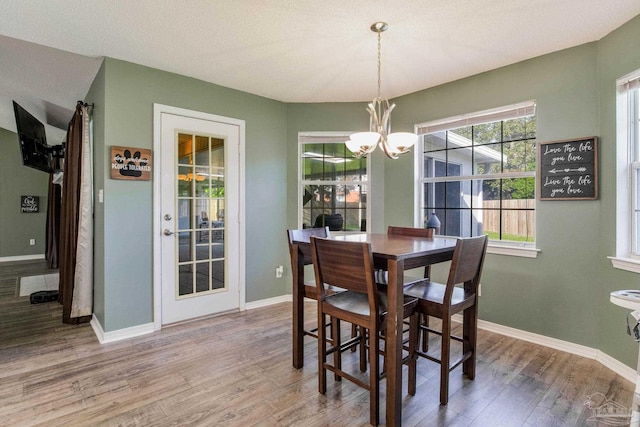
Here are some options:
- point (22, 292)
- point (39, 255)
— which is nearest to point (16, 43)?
point (22, 292)

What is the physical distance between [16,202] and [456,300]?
28.6 ft

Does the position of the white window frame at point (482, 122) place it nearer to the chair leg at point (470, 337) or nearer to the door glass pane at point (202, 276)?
the chair leg at point (470, 337)

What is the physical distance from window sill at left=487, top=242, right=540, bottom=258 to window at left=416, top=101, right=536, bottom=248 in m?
0.09

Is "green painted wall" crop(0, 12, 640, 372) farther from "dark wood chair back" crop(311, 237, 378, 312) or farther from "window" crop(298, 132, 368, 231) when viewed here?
"dark wood chair back" crop(311, 237, 378, 312)

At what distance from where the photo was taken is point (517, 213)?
3.04 meters

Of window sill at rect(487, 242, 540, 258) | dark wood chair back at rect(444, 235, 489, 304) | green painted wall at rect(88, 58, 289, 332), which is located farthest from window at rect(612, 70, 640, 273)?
green painted wall at rect(88, 58, 289, 332)

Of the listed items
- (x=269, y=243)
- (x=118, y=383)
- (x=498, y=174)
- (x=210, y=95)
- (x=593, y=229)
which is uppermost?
(x=210, y=95)

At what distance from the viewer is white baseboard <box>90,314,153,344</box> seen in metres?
2.81

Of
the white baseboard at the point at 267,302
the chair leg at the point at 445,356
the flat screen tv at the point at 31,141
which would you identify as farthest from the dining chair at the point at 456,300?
the flat screen tv at the point at 31,141

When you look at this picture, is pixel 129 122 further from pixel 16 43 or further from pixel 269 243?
pixel 269 243

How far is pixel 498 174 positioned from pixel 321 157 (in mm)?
2021

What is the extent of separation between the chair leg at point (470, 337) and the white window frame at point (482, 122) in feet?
3.65

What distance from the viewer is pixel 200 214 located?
3.39 m

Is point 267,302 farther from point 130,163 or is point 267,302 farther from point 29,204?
point 29,204
